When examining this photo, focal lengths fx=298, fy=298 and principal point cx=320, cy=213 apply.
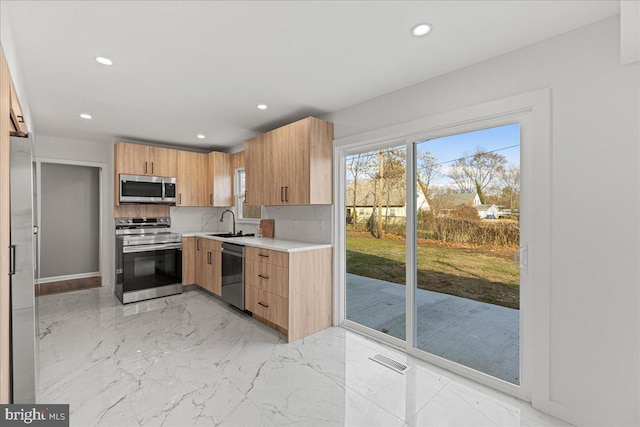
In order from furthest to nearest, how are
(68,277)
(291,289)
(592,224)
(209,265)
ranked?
(68,277)
(209,265)
(291,289)
(592,224)

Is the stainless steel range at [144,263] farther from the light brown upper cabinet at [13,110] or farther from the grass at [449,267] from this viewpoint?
the grass at [449,267]

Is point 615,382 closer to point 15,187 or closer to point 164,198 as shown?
point 15,187

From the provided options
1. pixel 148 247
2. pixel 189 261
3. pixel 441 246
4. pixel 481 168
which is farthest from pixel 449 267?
pixel 148 247

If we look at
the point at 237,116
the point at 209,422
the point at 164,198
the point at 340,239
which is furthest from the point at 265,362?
the point at 164,198

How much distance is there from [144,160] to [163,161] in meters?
0.26

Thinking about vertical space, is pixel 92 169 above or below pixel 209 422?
above

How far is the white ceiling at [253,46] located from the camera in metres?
1.69

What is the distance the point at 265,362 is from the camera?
255 cm

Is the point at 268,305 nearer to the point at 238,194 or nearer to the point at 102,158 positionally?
the point at 238,194

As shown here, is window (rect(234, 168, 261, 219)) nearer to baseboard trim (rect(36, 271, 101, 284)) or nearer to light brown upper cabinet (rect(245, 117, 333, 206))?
light brown upper cabinet (rect(245, 117, 333, 206))

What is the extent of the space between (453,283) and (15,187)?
9.87 feet

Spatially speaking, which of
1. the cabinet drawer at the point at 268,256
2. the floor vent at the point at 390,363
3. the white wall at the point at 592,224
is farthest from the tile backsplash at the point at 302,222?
the white wall at the point at 592,224

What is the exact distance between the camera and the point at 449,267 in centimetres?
257

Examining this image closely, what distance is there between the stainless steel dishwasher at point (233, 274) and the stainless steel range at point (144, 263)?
42.3 inches
